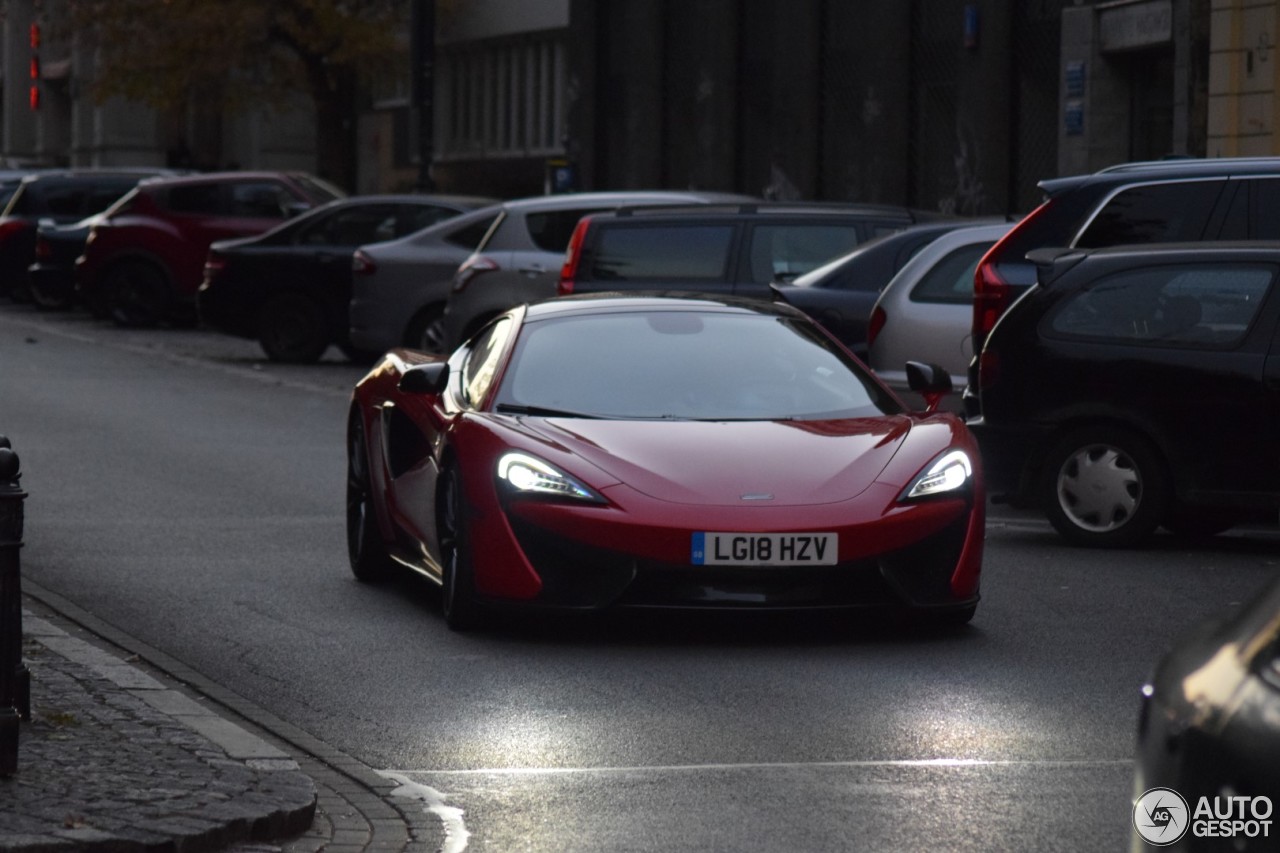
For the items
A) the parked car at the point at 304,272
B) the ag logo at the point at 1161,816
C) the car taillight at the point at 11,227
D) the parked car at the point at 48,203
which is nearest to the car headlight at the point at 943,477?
the ag logo at the point at 1161,816

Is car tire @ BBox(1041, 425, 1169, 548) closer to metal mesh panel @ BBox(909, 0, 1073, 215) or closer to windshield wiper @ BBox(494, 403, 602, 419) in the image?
windshield wiper @ BBox(494, 403, 602, 419)

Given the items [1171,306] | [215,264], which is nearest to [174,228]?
[215,264]

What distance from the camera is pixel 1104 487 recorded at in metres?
12.2

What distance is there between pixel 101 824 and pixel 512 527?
135 inches

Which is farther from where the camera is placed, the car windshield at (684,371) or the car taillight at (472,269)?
the car taillight at (472,269)

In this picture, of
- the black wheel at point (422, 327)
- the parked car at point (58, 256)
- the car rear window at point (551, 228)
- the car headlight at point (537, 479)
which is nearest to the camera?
the car headlight at point (537, 479)

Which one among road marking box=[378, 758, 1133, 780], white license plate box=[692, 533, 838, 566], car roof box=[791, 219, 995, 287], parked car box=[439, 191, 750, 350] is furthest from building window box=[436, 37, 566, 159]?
road marking box=[378, 758, 1133, 780]

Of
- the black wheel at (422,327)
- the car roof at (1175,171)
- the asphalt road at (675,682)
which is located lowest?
the asphalt road at (675,682)

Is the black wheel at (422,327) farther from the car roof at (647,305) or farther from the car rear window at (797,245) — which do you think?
A: the car roof at (647,305)

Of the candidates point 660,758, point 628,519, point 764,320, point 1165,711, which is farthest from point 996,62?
point 1165,711

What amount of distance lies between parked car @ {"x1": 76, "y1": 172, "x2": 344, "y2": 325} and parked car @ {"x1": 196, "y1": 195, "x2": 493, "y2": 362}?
170 inches

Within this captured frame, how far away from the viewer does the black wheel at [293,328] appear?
1025 inches

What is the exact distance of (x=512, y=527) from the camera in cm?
915

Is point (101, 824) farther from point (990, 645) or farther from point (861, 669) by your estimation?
point (990, 645)
